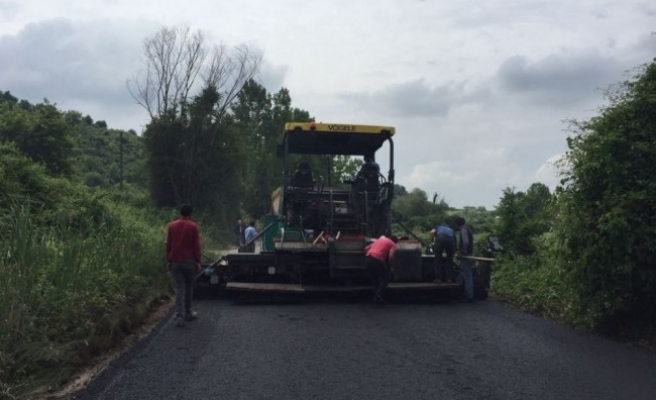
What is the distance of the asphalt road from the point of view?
6.15 meters

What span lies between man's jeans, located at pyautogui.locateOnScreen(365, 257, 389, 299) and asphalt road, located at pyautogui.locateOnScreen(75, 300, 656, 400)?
1083 millimetres

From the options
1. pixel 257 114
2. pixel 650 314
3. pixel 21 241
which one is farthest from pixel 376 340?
pixel 257 114

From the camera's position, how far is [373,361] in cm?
733

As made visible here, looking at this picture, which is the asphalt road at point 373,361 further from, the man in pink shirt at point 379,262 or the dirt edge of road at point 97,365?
the man in pink shirt at point 379,262

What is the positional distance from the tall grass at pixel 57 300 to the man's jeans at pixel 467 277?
537 centimetres

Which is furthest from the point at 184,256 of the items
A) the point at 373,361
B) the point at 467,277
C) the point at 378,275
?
the point at 467,277

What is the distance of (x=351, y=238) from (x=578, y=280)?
12.8 feet

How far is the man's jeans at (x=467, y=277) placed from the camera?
12.2 m

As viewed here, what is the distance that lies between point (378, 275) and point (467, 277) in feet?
5.88

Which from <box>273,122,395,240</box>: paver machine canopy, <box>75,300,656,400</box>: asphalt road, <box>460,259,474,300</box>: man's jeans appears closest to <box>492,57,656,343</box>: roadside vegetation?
<box>75,300,656,400</box>: asphalt road

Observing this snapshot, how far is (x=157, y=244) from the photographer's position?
16.1 meters

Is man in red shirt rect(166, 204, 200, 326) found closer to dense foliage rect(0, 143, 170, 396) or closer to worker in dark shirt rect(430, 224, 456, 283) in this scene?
dense foliage rect(0, 143, 170, 396)

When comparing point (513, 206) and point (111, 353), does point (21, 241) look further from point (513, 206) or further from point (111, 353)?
point (513, 206)

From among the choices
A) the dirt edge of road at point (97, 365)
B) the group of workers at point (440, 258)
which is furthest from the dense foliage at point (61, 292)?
the group of workers at point (440, 258)
